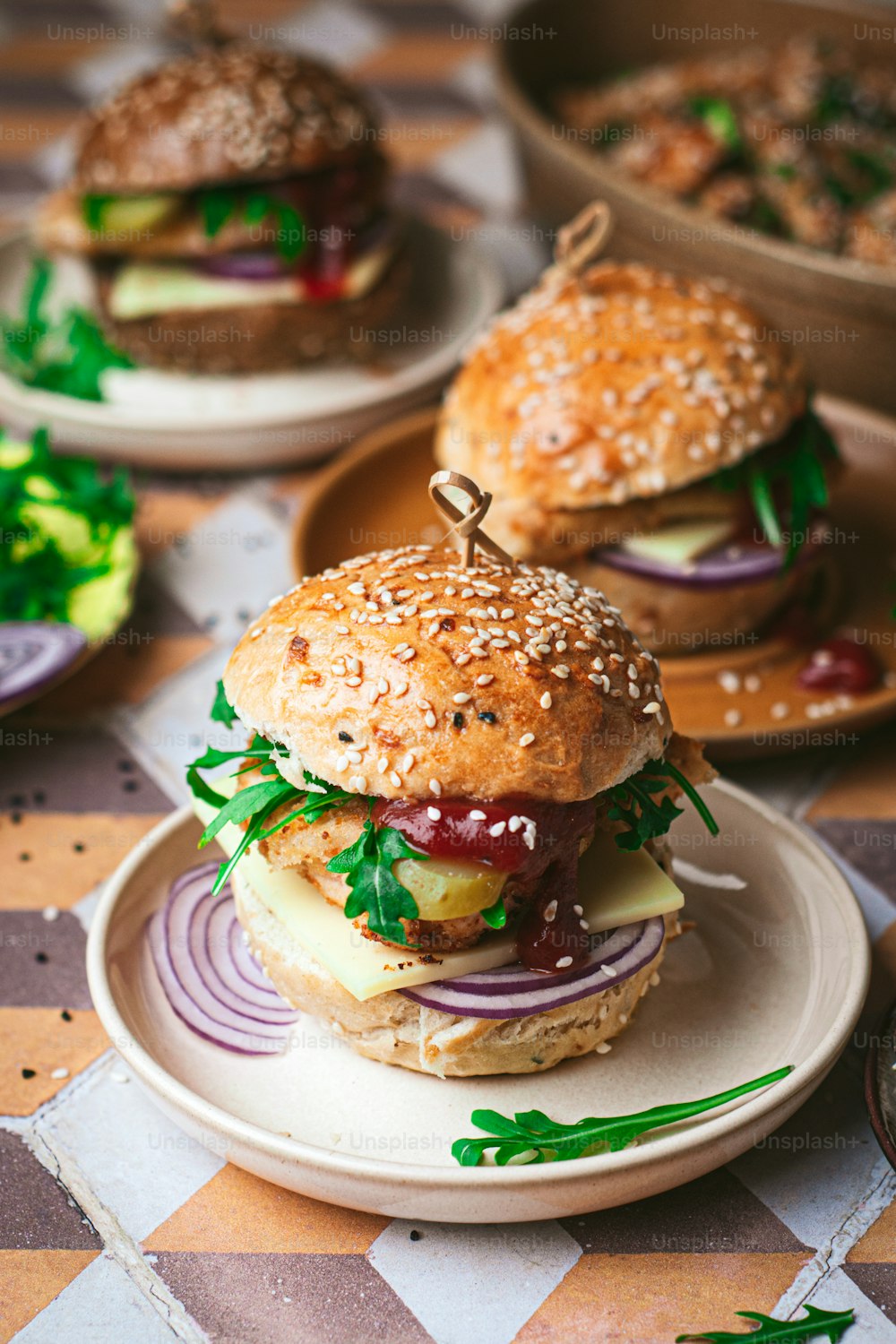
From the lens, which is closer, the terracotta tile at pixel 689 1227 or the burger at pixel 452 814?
the burger at pixel 452 814

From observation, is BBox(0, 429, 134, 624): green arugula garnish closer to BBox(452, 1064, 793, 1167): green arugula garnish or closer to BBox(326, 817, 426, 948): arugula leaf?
BBox(326, 817, 426, 948): arugula leaf

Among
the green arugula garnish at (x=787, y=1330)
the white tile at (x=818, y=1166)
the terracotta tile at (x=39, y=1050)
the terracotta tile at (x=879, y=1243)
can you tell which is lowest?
the terracotta tile at (x=39, y=1050)

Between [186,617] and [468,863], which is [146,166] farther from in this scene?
[468,863]

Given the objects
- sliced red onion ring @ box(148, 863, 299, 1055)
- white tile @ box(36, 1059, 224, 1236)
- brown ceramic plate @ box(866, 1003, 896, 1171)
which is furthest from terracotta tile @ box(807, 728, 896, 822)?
white tile @ box(36, 1059, 224, 1236)

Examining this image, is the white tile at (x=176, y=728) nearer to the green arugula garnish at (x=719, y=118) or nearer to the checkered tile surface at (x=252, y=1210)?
the checkered tile surface at (x=252, y=1210)

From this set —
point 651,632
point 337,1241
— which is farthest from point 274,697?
point 651,632

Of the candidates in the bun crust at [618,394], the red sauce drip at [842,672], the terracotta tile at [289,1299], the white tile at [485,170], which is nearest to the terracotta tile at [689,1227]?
the terracotta tile at [289,1299]
